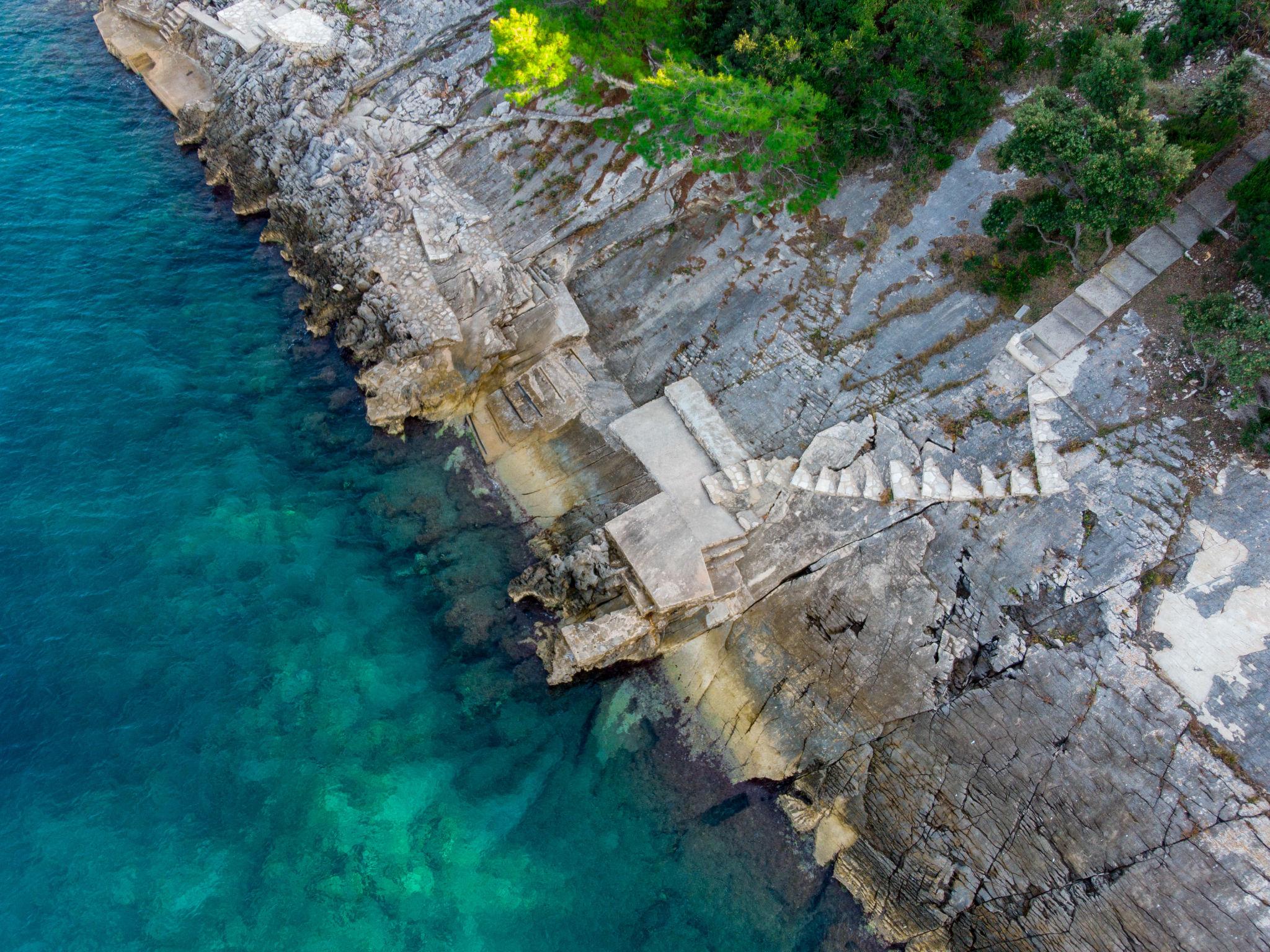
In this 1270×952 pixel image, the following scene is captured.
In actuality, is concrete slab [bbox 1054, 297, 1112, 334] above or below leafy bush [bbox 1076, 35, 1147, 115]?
below

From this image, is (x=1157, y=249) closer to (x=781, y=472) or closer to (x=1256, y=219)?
(x=1256, y=219)

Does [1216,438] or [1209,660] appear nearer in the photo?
Answer: [1209,660]

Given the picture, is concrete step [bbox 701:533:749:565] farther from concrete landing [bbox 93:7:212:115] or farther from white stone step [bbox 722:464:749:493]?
concrete landing [bbox 93:7:212:115]

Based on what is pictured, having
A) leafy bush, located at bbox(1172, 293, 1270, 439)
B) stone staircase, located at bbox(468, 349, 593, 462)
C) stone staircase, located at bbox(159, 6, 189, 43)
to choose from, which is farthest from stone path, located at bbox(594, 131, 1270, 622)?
stone staircase, located at bbox(159, 6, 189, 43)

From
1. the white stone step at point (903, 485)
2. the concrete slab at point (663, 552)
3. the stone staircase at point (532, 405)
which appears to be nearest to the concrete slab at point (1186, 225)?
the white stone step at point (903, 485)

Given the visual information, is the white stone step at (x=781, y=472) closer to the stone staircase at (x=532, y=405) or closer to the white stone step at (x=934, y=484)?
the white stone step at (x=934, y=484)

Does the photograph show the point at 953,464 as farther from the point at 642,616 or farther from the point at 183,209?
the point at 183,209

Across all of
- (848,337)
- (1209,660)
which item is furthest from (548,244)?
(1209,660)
